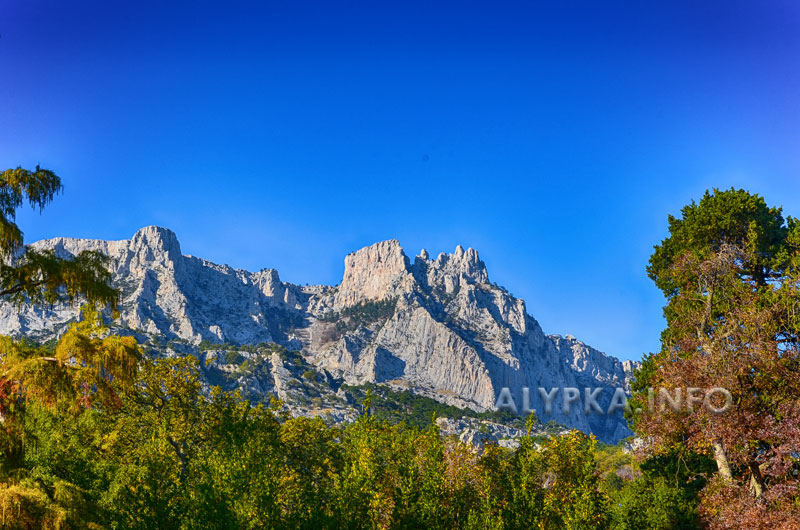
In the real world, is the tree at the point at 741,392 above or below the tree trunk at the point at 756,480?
above

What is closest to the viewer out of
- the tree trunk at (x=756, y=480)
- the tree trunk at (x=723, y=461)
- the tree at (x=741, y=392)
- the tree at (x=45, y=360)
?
the tree at (x=45, y=360)

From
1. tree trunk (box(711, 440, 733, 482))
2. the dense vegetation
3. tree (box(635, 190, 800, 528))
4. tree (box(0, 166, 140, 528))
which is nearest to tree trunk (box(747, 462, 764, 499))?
tree (box(635, 190, 800, 528))

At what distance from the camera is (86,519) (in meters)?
12.0

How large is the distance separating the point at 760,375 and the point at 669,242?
18020 mm

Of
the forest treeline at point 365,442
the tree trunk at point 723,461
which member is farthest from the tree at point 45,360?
the tree trunk at point 723,461

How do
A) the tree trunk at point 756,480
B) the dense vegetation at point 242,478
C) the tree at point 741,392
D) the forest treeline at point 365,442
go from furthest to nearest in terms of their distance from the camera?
the tree trunk at point 756,480, the tree at point 741,392, the dense vegetation at point 242,478, the forest treeline at point 365,442

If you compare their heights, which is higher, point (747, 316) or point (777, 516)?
point (747, 316)

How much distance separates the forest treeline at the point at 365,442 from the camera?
39.0ft

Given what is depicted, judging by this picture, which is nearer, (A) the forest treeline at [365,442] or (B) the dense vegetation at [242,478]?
(A) the forest treeline at [365,442]

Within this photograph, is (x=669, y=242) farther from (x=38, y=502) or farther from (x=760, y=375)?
(x=38, y=502)

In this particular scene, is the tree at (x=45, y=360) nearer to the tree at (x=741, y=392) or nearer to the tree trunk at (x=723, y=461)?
the tree at (x=741, y=392)

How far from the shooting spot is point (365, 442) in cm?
1794

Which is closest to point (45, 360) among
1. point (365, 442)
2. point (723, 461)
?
point (365, 442)

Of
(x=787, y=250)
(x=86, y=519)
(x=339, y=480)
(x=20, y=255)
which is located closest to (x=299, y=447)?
(x=339, y=480)
